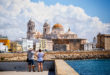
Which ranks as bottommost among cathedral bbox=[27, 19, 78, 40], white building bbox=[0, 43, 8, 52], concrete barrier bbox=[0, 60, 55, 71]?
white building bbox=[0, 43, 8, 52]

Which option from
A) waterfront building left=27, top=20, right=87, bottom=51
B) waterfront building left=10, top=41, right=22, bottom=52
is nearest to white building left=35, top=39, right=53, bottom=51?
waterfront building left=27, top=20, right=87, bottom=51

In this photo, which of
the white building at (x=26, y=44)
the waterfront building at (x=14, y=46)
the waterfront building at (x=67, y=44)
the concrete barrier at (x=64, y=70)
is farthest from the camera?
the waterfront building at (x=67, y=44)

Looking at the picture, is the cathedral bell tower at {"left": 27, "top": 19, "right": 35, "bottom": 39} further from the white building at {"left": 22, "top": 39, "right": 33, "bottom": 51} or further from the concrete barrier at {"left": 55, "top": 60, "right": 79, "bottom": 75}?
the concrete barrier at {"left": 55, "top": 60, "right": 79, "bottom": 75}

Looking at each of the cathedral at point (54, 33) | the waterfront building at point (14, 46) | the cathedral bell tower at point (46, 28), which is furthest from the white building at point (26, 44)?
the cathedral bell tower at point (46, 28)

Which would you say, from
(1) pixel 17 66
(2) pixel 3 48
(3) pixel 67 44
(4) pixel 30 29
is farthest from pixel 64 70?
(3) pixel 67 44

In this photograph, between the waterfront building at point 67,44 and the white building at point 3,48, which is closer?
the white building at point 3,48

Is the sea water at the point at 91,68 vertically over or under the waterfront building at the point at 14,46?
under

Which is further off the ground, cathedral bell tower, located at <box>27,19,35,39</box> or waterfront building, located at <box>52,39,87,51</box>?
cathedral bell tower, located at <box>27,19,35,39</box>

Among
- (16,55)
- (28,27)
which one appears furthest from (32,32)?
(16,55)

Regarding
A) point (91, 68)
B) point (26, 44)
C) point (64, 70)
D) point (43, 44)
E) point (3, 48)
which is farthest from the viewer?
point (43, 44)

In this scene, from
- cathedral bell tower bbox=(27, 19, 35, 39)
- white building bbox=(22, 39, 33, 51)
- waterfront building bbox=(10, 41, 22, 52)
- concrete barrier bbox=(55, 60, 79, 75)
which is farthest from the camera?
cathedral bell tower bbox=(27, 19, 35, 39)

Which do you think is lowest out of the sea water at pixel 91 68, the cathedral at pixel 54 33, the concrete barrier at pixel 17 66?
the sea water at pixel 91 68

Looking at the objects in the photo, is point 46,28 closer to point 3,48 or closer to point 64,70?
point 3,48

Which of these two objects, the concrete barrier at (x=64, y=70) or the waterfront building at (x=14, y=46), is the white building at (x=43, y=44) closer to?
the waterfront building at (x=14, y=46)
